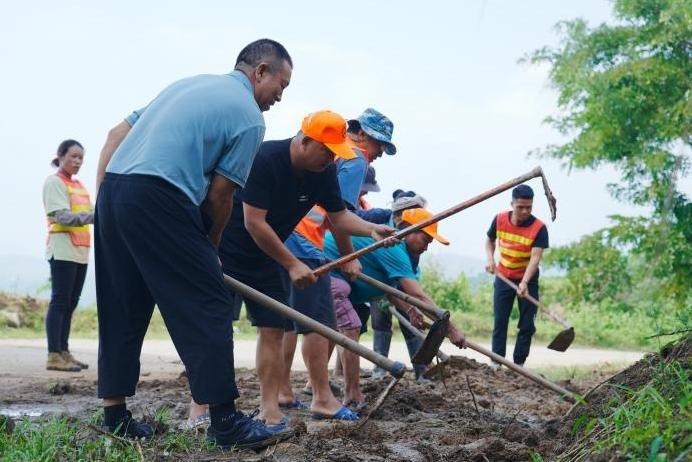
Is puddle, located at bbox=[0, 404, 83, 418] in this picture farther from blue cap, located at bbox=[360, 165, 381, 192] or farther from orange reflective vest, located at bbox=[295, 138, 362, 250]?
blue cap, located at bbox=[360, 165, 381, 192]

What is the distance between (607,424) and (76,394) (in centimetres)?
394

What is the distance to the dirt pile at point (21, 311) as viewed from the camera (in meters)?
14.5

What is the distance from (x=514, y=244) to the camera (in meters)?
8.87

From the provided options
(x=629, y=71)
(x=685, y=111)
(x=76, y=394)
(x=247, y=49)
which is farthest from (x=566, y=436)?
(x=629, y=71)

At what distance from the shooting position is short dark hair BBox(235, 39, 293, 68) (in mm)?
4301

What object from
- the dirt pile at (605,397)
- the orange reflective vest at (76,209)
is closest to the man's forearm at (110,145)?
the dirt pile at (605,397)

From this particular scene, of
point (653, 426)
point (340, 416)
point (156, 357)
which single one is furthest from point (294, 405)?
point (156, 357)

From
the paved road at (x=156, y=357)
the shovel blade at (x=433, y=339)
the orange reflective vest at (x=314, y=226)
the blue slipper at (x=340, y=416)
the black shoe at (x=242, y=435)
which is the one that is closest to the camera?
the black shoe at (x=242, y=435)

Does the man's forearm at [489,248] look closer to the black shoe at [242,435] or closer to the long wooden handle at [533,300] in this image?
the long wooden handle at [533,300]

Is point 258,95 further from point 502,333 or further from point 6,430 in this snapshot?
point 502,333

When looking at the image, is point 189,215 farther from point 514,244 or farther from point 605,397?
point 514,244

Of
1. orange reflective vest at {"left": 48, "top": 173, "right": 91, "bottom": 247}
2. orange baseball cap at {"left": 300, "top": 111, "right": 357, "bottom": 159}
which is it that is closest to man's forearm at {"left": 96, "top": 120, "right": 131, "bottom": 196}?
orange baseball cap at {"left": 300, "top": 111, "right": 357, "bottom": 159}

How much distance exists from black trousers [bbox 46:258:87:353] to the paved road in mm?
323

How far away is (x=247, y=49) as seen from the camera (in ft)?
14.4
